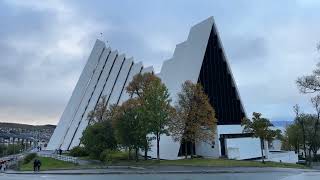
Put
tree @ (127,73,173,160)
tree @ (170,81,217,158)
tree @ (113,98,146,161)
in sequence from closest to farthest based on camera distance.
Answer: tree @ (127,73,173,160) → tree @ (113,98,146,161) → tree @ (170,81,217,158)

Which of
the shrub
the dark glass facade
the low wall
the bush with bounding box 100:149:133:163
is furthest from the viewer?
the low wall

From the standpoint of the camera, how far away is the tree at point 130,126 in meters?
43.9

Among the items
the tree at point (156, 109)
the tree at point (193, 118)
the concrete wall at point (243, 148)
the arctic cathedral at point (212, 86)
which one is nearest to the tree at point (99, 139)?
the arctic cathedral at point (212, 86)

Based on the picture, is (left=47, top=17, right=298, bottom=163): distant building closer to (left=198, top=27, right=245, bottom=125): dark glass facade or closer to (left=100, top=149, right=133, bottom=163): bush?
(left=198, top=27, right=245, bottom=125): dark glass facade

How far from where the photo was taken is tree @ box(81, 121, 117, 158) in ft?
167

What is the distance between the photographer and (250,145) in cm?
5216

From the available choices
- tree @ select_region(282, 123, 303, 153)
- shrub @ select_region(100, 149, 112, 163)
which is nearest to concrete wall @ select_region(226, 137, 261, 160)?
shrub @ select_region(100, 149, 112, 163)

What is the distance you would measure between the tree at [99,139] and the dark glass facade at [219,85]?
1295cm

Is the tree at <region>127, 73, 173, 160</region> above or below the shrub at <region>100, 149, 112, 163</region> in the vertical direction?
above

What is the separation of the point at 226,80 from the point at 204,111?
12266mm

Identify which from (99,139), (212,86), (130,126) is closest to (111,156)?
(130,126)

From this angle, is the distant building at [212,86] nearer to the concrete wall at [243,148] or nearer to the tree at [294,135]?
the concrete wall at [243,148]

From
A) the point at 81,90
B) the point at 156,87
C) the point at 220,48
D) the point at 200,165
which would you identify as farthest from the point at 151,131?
the point at 81,90

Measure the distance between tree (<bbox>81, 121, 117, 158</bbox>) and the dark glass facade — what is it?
510 inches
